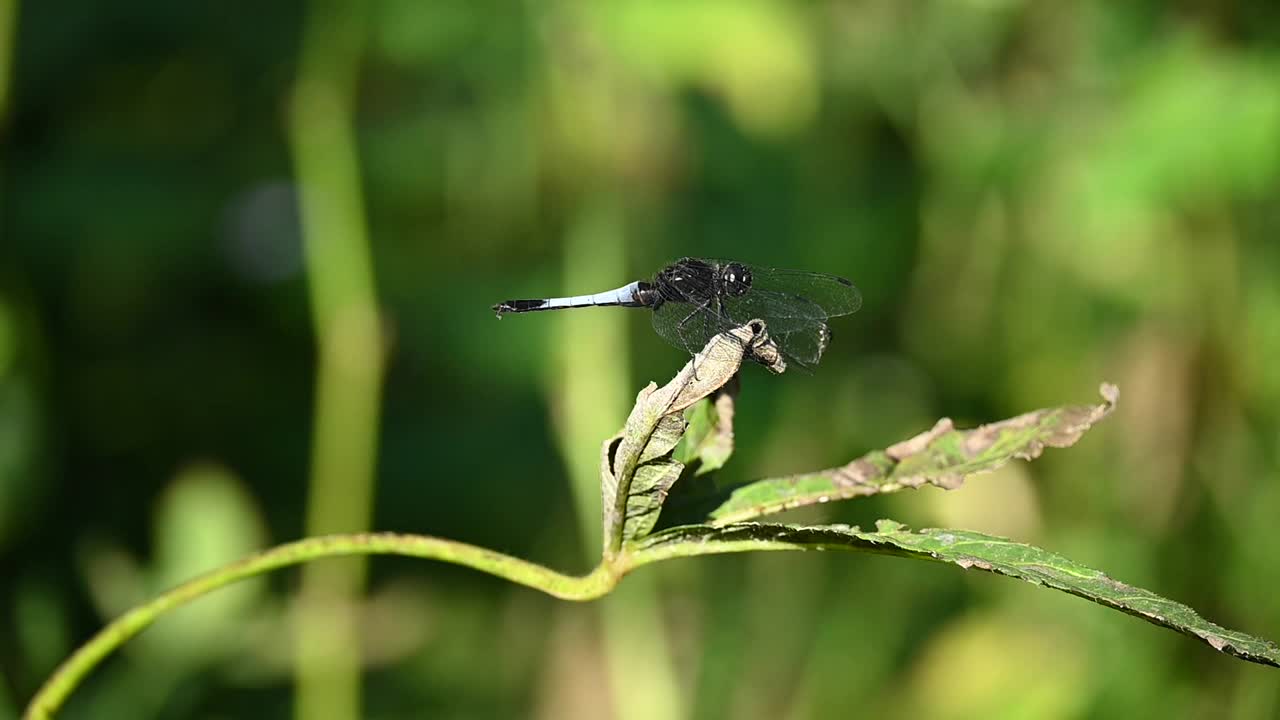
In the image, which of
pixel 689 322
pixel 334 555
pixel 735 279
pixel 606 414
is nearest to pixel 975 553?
pixel 334 555

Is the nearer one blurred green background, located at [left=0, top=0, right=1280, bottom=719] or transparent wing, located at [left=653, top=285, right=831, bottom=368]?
transparent wing, located at [left=653, top=285, right=831, bottom=368]

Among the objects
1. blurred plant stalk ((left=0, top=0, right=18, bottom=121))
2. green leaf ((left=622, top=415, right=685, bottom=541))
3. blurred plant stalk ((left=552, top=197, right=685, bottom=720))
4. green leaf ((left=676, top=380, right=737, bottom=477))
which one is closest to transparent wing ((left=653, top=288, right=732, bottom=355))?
green leaf ((left=676, top=380, right=737, bottom=477))

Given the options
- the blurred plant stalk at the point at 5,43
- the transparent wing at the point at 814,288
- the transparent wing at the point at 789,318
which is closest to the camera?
the transparent wing at the point at 789,318

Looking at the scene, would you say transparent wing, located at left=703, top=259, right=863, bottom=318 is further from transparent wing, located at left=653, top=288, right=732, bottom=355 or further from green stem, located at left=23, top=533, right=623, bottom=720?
green stem, located at left=23, top=533, right=623, bottom=720

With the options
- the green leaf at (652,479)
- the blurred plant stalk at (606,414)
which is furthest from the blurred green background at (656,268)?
the green leaf at (652,479)

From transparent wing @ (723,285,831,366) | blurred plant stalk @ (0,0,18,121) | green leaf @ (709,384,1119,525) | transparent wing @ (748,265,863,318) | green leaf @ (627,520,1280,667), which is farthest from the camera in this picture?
blurred plant stalk @ (0,0,18,121)

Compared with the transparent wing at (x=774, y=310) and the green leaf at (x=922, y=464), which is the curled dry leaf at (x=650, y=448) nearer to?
the green leaf at (x=922, y=464)

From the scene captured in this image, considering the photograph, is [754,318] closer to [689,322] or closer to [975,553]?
[689,322]

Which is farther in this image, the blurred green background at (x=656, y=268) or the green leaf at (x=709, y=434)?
the blurred green background at (x=656, y=268)
